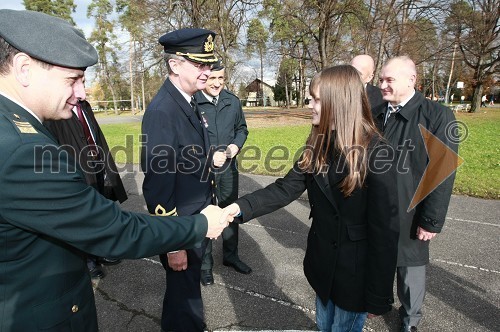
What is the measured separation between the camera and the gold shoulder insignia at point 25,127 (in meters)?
1.16

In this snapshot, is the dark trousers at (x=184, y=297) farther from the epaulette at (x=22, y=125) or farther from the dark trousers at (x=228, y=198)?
the epaulette at (x=22, y=125)

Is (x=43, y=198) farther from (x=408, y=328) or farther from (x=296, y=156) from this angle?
(x=296, y=156)

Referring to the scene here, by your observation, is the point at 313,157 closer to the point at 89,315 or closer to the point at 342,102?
the point at 342,102

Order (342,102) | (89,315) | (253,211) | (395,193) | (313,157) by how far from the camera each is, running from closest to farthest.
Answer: (89,315), (395,193), (342,102), (313,157), (253,211)

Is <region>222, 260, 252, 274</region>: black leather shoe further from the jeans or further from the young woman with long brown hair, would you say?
the young woman with long brown hair

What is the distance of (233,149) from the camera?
4.18 meters

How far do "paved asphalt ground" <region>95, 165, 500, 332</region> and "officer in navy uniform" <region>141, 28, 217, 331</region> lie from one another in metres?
0.66

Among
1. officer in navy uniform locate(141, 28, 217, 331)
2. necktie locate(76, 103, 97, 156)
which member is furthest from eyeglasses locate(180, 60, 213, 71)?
necktie locate(76, 103, 97, 156)

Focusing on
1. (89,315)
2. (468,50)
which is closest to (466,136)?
(89,315)

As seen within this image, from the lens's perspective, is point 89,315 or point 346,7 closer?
point 89,315

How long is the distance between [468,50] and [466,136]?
21.5 m

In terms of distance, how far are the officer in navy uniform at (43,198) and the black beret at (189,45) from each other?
1152 millimetres

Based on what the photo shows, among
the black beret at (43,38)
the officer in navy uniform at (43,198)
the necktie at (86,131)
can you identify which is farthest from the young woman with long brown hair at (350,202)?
the necktie at (86,131)

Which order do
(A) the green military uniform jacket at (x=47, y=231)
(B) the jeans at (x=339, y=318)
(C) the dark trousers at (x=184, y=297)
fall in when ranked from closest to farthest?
(A) the green military uniform jacket at (x=47, y=231)
(B) the jeans at (x=339, y=318)
(C) the dark trousers at (x=184, y=297)
